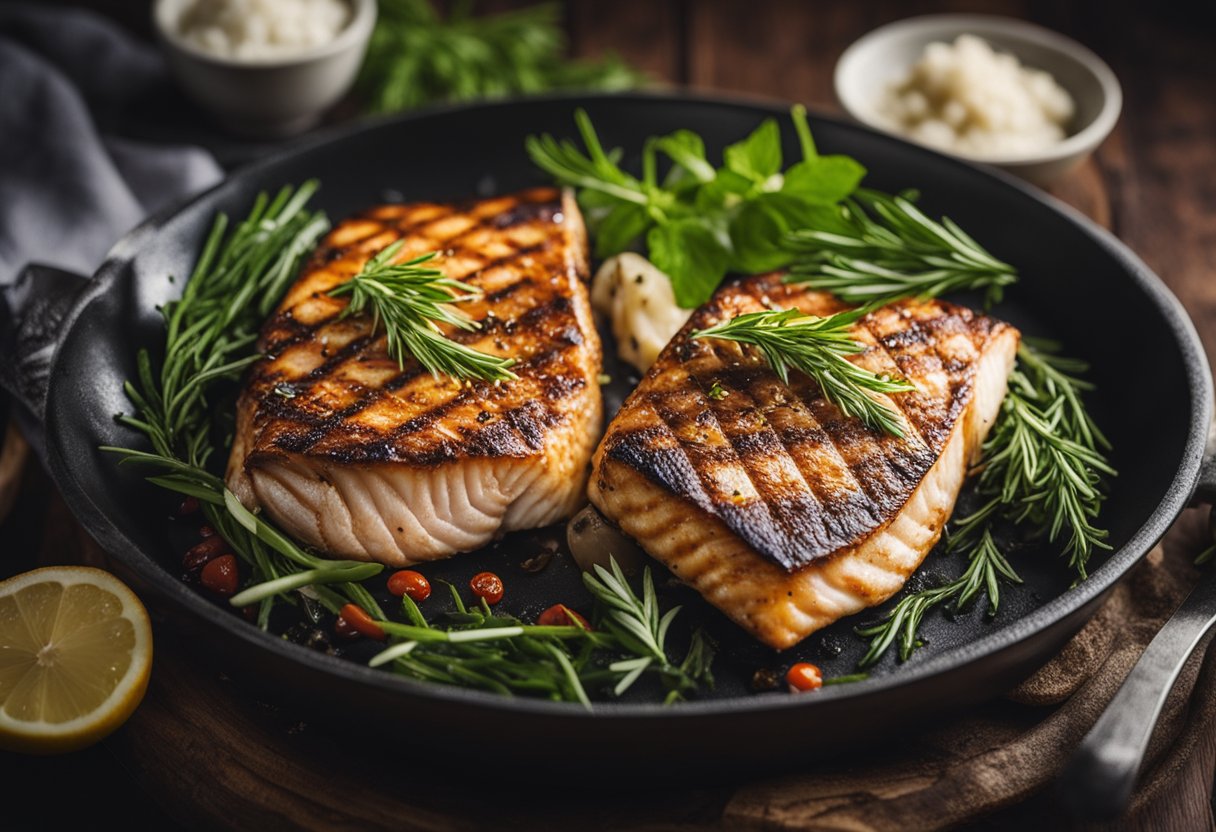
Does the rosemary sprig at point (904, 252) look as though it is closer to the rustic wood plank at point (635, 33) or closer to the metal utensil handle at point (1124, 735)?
the metal utensil handle at point (1124, 735)

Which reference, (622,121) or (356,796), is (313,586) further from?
(622,121)

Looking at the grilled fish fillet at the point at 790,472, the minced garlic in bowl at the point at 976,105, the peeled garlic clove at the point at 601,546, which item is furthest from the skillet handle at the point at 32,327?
the minced garlic in bowl at the point at 976,105

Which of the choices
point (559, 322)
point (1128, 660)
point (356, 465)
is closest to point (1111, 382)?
point (1128, 660)

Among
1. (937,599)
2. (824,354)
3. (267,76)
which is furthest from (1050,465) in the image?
(267,76)

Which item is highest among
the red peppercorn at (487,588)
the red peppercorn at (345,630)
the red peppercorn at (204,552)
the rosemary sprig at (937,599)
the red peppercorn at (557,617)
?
the rosemary sprig at (937,599)

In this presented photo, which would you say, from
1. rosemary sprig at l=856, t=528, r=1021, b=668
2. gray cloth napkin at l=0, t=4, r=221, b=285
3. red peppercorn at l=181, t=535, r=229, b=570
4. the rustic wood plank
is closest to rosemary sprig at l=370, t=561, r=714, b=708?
rosemary sprig at l=856, t=528, r=1021, b=668

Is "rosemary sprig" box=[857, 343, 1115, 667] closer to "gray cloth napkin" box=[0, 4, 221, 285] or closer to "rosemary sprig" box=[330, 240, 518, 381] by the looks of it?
"rosemary sprig" box=[330, 240, 518, 381]
